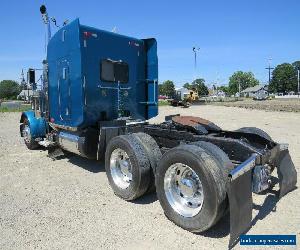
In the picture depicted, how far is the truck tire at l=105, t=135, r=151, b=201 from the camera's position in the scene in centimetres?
533

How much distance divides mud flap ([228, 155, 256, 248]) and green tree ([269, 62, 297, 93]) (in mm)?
124492

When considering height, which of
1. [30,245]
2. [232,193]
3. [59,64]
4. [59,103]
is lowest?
[30,245]

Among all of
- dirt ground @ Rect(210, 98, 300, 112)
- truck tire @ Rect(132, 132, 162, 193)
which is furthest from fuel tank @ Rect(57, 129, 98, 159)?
dirt ground @ Rect(210, 98, 300, 112)

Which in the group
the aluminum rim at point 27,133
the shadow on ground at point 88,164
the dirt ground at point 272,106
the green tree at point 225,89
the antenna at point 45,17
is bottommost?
the shadow on ground at point 88,164

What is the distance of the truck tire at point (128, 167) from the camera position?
17.5ft

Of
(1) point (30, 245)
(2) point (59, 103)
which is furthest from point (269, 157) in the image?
(2) point (59, 103)

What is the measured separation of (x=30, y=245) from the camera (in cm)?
415

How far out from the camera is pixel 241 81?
154 m

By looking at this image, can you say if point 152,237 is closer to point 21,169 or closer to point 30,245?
point 30,245

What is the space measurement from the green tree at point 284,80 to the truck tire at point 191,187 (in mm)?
124254

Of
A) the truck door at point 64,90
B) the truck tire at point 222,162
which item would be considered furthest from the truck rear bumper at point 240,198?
the truck door at point 64,90

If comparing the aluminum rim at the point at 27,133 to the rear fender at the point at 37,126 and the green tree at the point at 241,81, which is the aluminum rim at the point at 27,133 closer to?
the rear fender at the point at 37,126

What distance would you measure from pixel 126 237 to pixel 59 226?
1026 mm

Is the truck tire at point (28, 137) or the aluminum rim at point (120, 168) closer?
the aluminum rim at point (120, 168)
